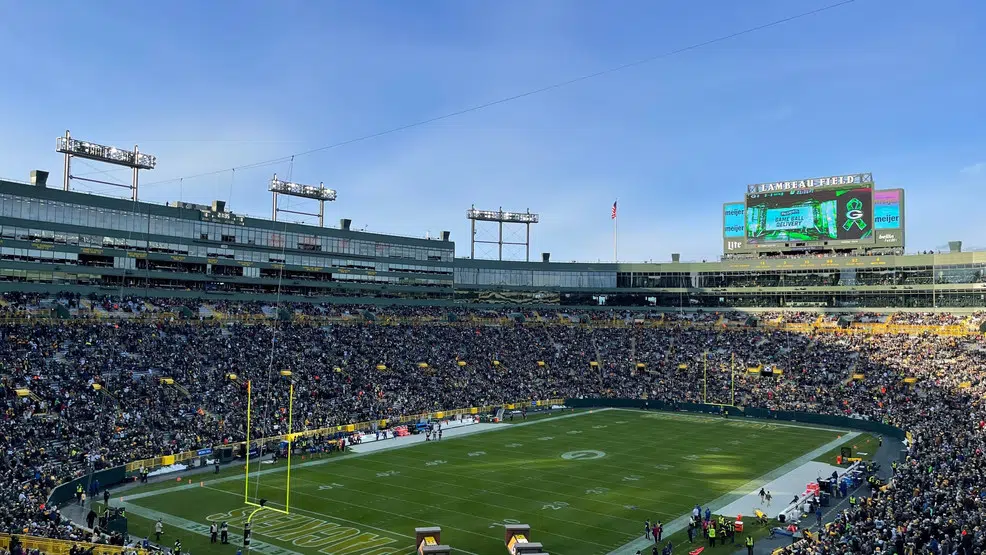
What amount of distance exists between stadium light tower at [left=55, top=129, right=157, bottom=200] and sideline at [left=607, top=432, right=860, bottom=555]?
6296 centimetres

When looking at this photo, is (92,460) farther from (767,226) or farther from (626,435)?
(767,226)

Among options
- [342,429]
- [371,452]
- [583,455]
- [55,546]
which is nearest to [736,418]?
[583,455]

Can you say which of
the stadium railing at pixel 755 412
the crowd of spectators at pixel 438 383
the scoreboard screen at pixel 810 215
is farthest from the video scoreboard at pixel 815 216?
the stadium railing at pixel 755 412

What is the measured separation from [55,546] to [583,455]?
3315 centimetres

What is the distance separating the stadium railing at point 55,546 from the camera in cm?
2358

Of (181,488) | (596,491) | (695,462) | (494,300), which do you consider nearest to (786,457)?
(695,462)

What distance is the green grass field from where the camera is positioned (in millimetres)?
30984

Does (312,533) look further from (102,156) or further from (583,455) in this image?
(102,156)

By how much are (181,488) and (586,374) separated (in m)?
51.5

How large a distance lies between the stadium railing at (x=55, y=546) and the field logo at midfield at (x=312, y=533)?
698 centimetres

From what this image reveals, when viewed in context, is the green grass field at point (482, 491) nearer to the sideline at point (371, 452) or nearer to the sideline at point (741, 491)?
the sideline at point (371, 452)

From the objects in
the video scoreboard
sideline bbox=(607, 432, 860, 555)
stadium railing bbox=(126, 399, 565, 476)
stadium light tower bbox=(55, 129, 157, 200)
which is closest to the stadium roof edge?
stadium light tower bbox=(55, 129, 157, 200)

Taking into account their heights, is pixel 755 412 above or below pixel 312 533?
below

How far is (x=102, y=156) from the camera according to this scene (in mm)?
70438
